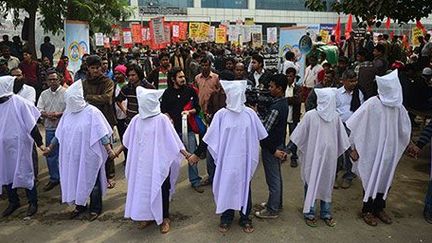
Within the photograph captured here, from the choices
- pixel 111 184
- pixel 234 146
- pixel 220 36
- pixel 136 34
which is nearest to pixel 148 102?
pixel 234 146

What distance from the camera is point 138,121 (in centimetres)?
431

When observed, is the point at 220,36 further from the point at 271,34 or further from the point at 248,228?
the point at 248,228

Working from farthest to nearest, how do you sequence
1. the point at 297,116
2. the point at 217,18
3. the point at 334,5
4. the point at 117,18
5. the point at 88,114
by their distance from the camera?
the point at 217,18 → the point at 117,18 → the point at 334,5 → the point at 297,116 → the point at 88,114

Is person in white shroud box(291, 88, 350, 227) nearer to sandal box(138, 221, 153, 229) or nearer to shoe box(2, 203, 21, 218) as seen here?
sandal box(138, 221, 153, 229)

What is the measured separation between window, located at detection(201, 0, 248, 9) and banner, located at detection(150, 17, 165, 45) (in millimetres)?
43467

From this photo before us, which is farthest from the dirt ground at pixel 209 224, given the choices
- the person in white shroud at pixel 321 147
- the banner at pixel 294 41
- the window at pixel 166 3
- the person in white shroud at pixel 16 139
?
the window at pixel 166 3

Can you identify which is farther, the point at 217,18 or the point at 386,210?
the point at 217,18

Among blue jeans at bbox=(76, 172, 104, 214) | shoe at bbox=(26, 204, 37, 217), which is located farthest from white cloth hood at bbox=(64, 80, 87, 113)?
shoe at bbox=(26, 204, 37, 217)

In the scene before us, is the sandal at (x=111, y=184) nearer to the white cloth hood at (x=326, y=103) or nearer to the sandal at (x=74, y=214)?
the sandal at (x=74, y=214)

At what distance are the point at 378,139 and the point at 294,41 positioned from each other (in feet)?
21.5

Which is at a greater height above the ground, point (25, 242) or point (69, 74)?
point (69, 74)

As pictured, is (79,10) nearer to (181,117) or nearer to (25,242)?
(181,117)

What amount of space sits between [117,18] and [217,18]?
42.0 meters

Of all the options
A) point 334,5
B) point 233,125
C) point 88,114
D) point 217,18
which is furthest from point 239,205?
point 217,18
